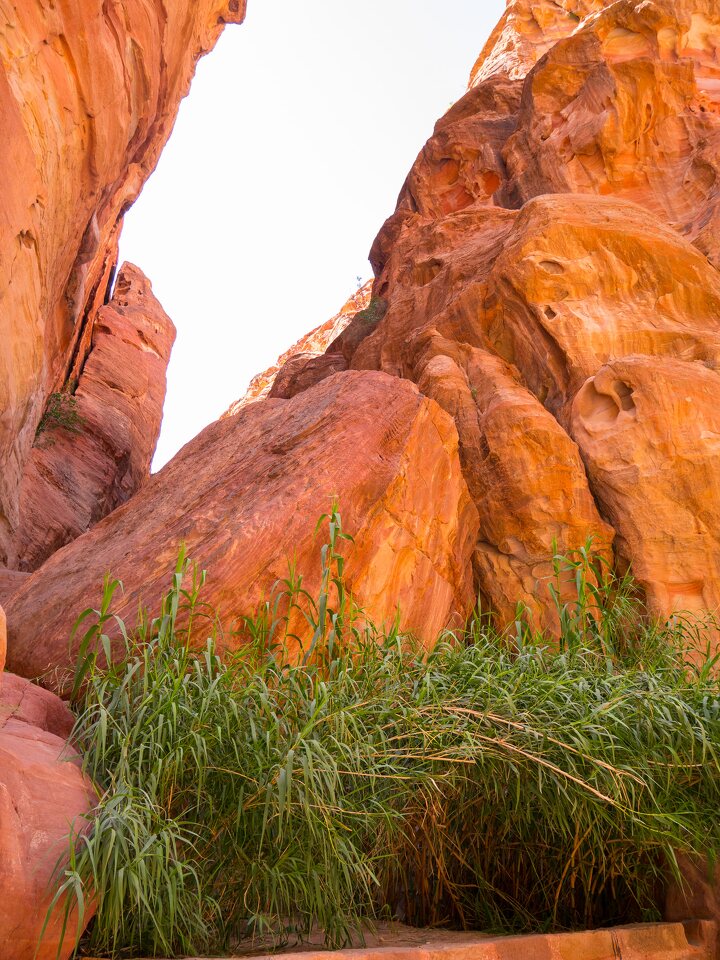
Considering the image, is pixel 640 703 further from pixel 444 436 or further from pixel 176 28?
pixel 176 28

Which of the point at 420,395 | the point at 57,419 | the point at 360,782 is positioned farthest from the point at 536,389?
the point at 57,419

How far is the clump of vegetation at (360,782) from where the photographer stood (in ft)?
13.0

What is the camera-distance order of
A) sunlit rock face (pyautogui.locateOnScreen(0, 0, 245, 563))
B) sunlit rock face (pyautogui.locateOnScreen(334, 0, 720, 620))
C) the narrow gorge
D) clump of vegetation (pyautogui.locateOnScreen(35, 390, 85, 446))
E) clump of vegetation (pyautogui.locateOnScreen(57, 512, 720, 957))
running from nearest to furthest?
1. clump of vegetation (pyautogui.locateOnScreen(57, 512, 720, 957))
2. the narrow gorge
3. sunlit rock face (pyautogui.locateOnScreen(0, 0, 245, 563))
4. sunlit rock face (pyautogui.locateOnScreen(334, 0, 720, 620))
5. clump of vegetation (pyautogui.locateOnScreen(35, 390, 85, 446))

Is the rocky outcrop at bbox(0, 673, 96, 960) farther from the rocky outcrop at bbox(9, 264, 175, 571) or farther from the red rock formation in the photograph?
the red rock formation

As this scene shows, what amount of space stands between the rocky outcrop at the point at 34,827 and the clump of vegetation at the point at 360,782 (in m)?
0.09

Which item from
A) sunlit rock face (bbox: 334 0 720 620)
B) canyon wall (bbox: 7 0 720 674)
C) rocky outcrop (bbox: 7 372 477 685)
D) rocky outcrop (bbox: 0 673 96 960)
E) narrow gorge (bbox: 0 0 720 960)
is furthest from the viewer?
sunlit rock face (bbox: 334 0 720 620)

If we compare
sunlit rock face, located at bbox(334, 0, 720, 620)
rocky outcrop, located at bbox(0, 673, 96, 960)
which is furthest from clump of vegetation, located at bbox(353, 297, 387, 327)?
rocky outcrop, located at bbox(0, 673, 96, 960)

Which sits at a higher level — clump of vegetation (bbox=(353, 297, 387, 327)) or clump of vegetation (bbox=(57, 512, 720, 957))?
clump of vegetation (bbox=(353, 297, 387, 327))

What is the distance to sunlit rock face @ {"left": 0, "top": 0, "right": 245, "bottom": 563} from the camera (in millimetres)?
7707

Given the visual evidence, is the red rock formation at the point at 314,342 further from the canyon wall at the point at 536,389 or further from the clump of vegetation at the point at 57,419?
the canyon wall at the point at 536,389

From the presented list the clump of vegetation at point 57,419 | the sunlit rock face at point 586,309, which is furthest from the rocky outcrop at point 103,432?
the sunlit rock face at point 586,309

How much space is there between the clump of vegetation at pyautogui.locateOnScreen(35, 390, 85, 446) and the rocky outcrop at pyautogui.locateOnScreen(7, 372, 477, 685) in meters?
6.73

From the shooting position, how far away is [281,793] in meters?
3.93

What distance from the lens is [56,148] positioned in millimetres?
8602
